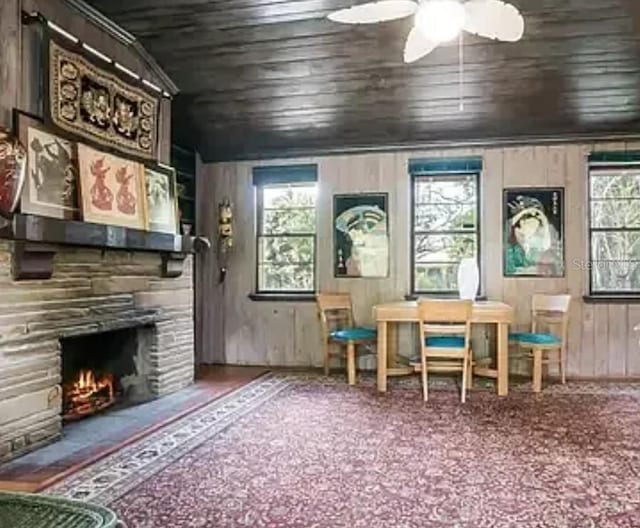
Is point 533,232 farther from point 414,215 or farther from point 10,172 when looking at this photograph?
point 10,172

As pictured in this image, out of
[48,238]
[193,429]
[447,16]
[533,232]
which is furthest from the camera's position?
[533,232]

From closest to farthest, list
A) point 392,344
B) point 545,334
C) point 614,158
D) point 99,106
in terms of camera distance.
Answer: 1. point 99,106
2. point 545,334
3. point 614,158
4. point 392,344

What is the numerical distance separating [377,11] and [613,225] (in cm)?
404

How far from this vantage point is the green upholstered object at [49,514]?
154 centimetres

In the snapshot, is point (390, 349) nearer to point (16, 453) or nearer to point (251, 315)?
point (251, 315)

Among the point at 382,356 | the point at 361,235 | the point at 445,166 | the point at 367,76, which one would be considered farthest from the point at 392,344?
the point at 367,76

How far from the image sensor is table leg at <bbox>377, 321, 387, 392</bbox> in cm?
543

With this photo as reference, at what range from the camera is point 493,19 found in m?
3.16

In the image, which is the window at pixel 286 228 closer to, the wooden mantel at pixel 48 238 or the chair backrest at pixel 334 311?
the chair backrest at pixel 334 311

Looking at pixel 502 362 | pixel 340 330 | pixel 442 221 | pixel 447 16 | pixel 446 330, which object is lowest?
pixel 502 362

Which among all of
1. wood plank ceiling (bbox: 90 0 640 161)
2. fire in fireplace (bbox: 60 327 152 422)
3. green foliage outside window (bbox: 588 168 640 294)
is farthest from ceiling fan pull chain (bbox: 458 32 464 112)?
fire in fireplace (bbox: 60 327 152 422)

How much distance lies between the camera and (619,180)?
6.20m

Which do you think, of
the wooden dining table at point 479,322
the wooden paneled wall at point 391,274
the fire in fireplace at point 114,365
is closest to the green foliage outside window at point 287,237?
the wooden paneled wall at point 391,274

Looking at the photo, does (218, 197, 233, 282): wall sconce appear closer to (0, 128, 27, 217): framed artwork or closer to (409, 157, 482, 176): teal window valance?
(409, 157, 482, 176): teal window valance
